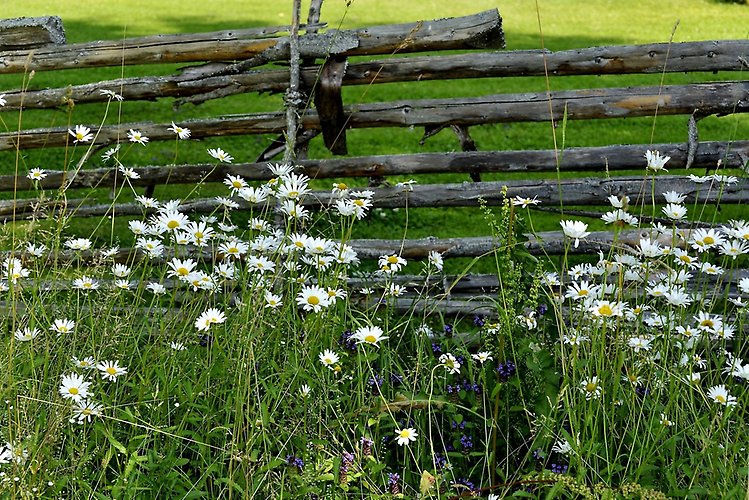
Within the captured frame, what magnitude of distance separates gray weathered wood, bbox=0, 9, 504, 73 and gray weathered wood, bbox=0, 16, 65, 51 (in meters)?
0.05

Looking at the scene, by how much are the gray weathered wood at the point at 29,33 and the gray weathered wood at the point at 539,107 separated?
0.67 m

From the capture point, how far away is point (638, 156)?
4.16 meters

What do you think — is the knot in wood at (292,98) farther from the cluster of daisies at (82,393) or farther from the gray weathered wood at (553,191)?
the cluster of daisies at (82,393)

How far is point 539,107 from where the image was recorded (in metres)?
4.16

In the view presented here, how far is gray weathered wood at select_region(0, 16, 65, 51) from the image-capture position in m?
4.47

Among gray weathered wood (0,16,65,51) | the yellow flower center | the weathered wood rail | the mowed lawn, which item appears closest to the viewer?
the yellow flower center

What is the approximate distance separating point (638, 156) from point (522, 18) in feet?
34.4

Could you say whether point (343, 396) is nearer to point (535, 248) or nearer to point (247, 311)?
point (247, 311)

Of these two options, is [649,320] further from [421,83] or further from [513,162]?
[421,83]

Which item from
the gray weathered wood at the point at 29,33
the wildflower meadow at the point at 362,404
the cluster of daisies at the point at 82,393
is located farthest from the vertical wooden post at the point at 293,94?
the cluster of daisies at the point at 82,393

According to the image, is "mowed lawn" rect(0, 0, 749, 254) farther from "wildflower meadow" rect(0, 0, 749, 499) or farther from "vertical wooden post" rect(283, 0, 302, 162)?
"wildflower meadow" rect(0, 0, 749, 499)

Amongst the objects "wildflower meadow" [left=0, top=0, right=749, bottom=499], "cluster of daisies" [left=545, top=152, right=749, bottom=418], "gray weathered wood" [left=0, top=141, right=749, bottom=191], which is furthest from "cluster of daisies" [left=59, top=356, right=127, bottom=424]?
"gray weathered wood" [left=0, top=141, right=749, bottom=191]

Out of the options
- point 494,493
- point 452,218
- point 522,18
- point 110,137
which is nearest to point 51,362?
point 494,493

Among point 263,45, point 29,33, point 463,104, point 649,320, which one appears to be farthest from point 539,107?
point 29,33
